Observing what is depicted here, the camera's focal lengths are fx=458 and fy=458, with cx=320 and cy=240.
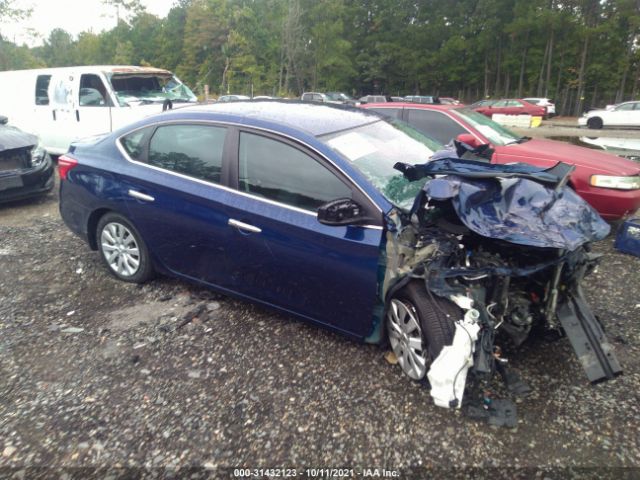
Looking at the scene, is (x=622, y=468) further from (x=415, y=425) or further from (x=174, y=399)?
(x=174, y=399)

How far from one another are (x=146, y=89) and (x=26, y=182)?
320cm

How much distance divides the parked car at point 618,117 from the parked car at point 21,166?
23.7 metres

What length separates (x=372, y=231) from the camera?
2.83m

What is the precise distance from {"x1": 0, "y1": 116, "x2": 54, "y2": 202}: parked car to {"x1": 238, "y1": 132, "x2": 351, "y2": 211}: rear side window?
4.70m

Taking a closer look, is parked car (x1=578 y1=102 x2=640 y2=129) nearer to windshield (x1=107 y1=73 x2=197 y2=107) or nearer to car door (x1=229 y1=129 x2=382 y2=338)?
windshield (x1=107 y1=73 x2=197 y2=107)

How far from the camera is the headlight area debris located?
254cm

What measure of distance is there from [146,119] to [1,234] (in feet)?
10.2

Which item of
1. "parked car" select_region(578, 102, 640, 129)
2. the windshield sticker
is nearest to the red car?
the windshield sticker

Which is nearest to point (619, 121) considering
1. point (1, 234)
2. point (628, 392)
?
point (628, 392)

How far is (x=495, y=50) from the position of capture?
43.0 metres

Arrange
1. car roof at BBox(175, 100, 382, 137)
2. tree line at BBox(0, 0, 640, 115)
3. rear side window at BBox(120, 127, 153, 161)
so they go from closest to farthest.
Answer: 1. car roof at BBox(175, 100, 382, 137)
2. rear side window at BBox(120, 127, 153, 161)
3. tree line at BBox(0, 0, 640, 115)

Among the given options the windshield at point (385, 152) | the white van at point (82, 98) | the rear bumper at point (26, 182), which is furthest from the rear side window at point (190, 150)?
the white van at point (82, 98)

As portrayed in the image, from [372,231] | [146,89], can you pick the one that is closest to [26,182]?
[146,89]

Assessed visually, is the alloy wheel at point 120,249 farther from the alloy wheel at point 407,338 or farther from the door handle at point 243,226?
the alloy wheel at point 407,338
